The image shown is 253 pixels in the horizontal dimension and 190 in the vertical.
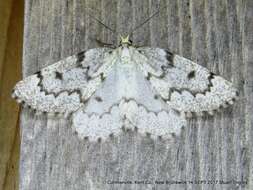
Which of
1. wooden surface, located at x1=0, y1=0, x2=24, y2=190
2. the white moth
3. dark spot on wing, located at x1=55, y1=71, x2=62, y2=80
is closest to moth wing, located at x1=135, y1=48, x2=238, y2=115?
the white moth

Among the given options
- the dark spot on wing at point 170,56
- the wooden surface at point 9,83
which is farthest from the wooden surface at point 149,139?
the wooden surface at point 9,83

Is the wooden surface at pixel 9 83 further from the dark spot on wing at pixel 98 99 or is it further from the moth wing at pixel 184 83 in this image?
the moth wing at pixel 184 83

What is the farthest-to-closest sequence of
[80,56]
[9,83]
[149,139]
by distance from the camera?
[9,83], [80,56], [149,139]

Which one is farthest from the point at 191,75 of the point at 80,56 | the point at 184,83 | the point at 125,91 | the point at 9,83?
the point at 9,83

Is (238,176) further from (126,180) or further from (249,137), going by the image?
(126,180)

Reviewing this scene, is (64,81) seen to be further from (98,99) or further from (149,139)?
(149,139)

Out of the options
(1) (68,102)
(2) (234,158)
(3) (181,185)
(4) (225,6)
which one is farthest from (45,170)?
(4) (225,6)
